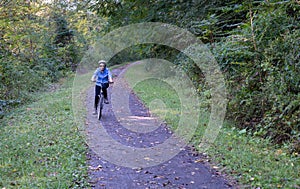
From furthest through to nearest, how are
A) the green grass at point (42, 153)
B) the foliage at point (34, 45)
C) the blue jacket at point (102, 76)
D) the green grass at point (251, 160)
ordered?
the foliage at point (34, 45), the blue jacket at point (102, 76), the green grass at point (42, 153), the green grass at point (251, 160)

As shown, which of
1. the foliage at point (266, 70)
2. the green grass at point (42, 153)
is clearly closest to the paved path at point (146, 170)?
the green grass at point (42, 153)

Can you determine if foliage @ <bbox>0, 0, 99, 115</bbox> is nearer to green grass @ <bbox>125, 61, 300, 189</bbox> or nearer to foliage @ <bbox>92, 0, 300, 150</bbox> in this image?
foliage @ <bbox>92, 0, 300, 150</bbox>

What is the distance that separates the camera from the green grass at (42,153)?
591 cm

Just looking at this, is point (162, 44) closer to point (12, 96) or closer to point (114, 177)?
point (12, 96)

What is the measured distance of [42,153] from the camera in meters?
7.49

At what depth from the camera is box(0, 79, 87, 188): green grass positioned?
591cm

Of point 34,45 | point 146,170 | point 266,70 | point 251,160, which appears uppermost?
point 34,45

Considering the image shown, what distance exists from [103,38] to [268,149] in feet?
112

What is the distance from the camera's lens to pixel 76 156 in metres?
7.38

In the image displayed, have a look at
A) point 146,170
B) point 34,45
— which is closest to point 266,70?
point 146,170

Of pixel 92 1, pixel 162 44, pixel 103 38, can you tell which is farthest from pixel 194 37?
pixel 103 38

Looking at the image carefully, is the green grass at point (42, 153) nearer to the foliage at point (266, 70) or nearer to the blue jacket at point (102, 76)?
the blue jacket at point (102, 76)

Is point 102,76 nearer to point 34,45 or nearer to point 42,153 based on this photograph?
point 42,153

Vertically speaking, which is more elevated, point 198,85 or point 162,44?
point 162,44
